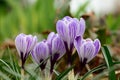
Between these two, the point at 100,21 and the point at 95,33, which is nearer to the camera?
the point at 95,33

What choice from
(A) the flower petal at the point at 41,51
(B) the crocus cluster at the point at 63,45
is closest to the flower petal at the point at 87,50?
(B) the crocus cluster at the point at 63,45

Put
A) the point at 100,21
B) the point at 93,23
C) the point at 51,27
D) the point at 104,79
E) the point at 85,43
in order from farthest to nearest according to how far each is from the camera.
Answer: the point at 51,27 → the point at 100,21 → the point at 93,23 → the point at 104,79 → the point at 85,43

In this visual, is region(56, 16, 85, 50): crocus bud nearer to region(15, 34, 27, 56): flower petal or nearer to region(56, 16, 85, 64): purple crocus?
region(56, 16, 85, 64): purple crocus

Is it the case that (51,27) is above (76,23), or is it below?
above

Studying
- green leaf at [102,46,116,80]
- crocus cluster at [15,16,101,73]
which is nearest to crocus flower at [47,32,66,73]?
crocus cluster at [15,16,101,73]

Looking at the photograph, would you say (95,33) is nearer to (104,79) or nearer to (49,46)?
(104,79)

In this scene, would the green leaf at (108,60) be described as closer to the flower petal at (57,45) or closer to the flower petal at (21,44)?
the flower petal at (57,45)

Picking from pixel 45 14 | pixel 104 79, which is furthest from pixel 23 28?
pixel 104 79

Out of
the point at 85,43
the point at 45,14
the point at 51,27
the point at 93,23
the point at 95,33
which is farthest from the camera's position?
the point at 45,14

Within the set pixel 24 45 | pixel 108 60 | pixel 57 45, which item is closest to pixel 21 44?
Answer: pixel 24 45
